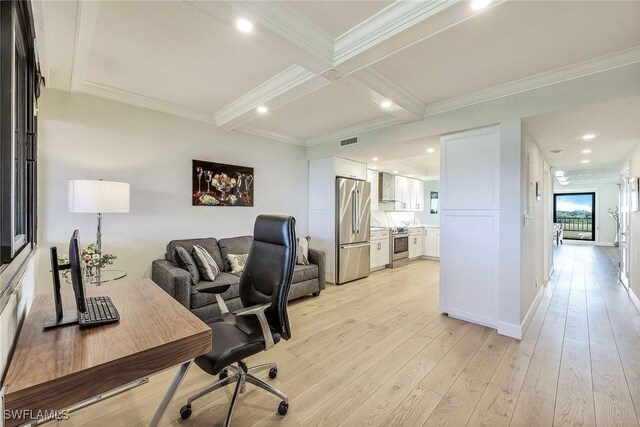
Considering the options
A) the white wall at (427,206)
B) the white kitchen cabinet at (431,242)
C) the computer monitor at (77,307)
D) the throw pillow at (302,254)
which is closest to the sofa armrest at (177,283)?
the computer monitor at (77,307)

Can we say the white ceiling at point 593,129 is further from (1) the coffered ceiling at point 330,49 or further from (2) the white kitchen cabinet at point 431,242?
(2) the white kitchen cabinet at point 431,242

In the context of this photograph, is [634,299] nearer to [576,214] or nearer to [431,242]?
[431,242]

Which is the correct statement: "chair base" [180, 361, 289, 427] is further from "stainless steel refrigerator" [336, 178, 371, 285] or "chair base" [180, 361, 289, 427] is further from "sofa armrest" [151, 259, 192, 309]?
"stainless steel refrigerator" [336, 178, 371, 285]

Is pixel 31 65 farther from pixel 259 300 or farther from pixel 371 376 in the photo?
pixel 371 376

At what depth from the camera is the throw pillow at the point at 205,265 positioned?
3.19 metres

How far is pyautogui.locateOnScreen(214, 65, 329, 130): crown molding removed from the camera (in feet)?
8.46

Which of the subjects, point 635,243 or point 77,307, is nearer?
point 77,307

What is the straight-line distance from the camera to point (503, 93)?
9.18ft

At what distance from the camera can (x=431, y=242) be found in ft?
23.1

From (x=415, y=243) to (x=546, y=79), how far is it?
478 cm

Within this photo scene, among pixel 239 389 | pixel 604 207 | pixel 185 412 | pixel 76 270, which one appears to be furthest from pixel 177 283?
pixel 604 207

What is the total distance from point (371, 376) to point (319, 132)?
3433 mm

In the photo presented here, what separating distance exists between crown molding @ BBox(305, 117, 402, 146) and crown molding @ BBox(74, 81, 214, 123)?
67.0 inches

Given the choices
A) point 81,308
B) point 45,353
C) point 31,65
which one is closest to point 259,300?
point 81,308
